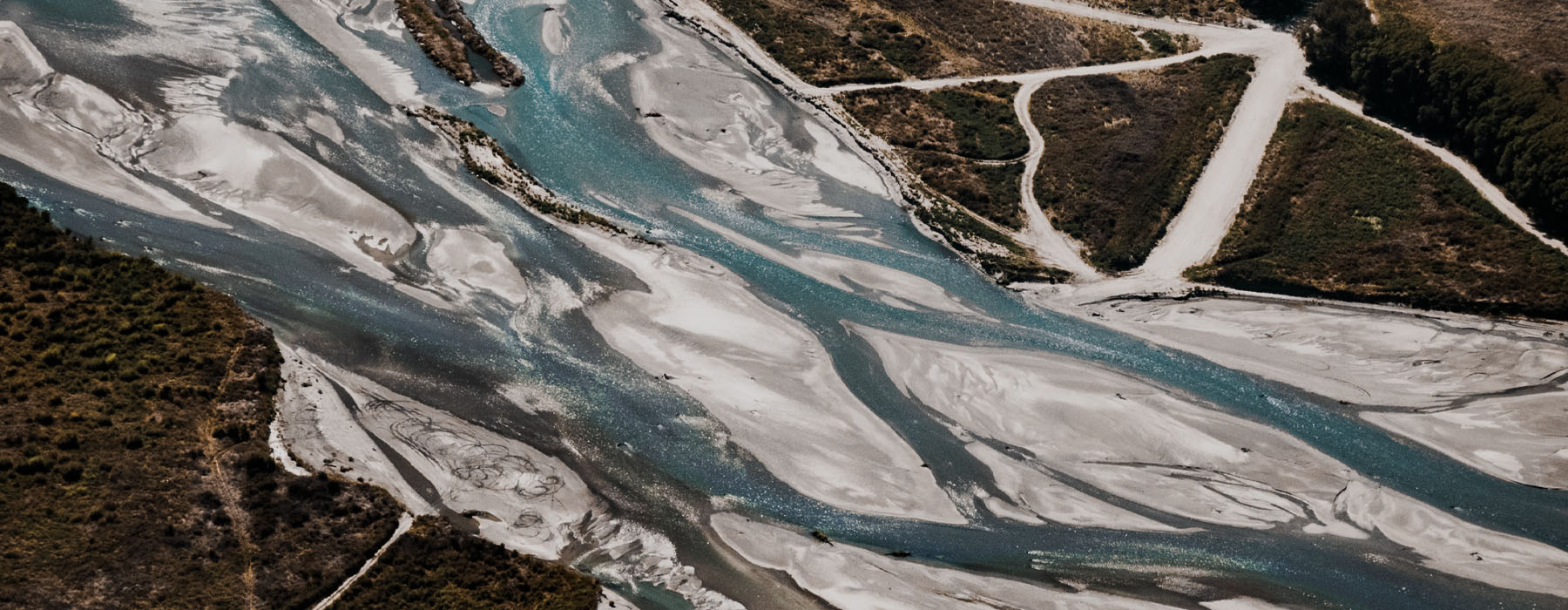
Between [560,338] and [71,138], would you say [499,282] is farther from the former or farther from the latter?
[71,138]

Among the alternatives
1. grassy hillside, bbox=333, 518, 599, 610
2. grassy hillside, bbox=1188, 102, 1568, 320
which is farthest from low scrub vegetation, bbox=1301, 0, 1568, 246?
grassy hillside, bbox=333, 518, 599, 610

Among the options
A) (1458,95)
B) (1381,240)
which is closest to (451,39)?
(1381,240)

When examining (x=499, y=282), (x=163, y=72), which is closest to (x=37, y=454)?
(x=499, y=282)

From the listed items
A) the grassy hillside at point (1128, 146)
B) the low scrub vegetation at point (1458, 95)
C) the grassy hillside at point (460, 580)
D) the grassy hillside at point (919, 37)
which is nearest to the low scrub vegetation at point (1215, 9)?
the low scrub vegetation at point (1458, 95)

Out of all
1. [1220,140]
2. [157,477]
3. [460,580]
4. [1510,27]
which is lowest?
[157,477]

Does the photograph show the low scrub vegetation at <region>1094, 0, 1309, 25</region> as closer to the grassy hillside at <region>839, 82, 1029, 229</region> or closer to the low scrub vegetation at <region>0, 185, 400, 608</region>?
the grassy hillside at <region>839, 82, 1029, 229</region>

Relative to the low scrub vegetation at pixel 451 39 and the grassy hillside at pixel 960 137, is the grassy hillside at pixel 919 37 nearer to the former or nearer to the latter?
the grassy hillside at pixel 960 137

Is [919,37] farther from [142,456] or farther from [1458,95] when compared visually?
[142,456]
